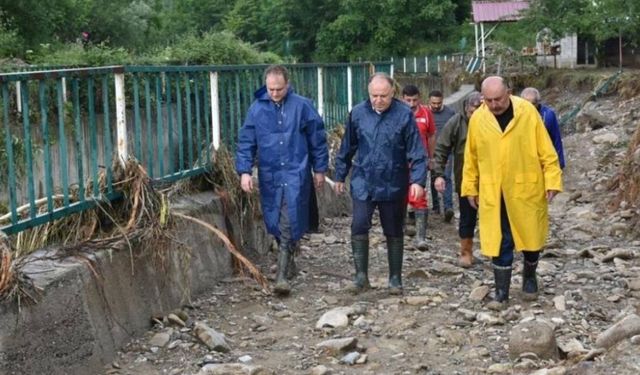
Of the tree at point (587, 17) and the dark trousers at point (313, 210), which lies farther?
the tree at point (587, 17)

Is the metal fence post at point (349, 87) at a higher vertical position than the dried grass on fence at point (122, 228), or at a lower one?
higher

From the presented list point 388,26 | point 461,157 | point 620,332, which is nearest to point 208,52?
point 461,157

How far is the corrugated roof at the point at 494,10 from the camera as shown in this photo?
158ft

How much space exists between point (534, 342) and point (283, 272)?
231 cm

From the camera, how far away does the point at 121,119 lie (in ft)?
20.0

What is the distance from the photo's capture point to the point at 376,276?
24.8 ft

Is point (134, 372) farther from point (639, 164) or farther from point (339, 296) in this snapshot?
point (639, 164)

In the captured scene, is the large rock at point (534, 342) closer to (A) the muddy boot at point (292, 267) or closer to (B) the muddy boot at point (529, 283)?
(B) the muddy boot at point (529, 283)

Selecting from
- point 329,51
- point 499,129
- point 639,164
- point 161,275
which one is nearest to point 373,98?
point 499,129

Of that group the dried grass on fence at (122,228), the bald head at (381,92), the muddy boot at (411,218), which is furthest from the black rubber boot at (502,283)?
the muddy boot at (411,218)

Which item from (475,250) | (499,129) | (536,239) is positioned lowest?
(475,250)

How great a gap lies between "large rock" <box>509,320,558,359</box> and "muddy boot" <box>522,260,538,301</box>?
51.0 inches

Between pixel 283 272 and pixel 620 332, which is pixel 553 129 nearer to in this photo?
pixel 283 272

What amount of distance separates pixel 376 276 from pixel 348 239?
5.96 feet
